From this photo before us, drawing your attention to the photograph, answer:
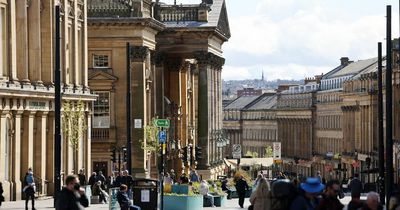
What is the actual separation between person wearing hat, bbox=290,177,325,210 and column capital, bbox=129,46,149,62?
71.7m

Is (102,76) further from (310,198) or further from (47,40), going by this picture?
(310,198)

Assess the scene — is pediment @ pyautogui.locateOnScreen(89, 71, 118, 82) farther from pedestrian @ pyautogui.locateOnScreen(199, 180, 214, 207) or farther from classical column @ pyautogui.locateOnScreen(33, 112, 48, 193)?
pedestrian @ pyautogui.locateOnScreen(199, 180, 214, 207)

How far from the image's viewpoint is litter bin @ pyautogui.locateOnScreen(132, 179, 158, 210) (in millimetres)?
55281

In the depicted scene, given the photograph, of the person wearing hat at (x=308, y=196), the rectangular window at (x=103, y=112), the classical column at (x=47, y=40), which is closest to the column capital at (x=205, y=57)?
the rectangular window at (x=103, y=112)

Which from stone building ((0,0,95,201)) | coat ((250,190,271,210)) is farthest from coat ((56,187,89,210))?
stone building ((0,0,95,201))

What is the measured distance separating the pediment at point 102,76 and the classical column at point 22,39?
29.7 meters

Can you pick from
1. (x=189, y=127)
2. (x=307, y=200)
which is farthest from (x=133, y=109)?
(x=307, y=200)

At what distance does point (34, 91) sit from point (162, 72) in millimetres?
51205

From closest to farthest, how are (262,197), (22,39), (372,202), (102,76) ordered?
(372,202) < (262,197) < (22,39) < (102,76)

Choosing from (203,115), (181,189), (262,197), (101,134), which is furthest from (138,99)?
(262,197)

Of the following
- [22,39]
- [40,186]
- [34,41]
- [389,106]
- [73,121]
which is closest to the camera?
[389,106]

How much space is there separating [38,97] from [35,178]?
11.4ft

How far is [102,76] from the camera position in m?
102

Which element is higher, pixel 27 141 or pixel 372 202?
pixel 27 141
